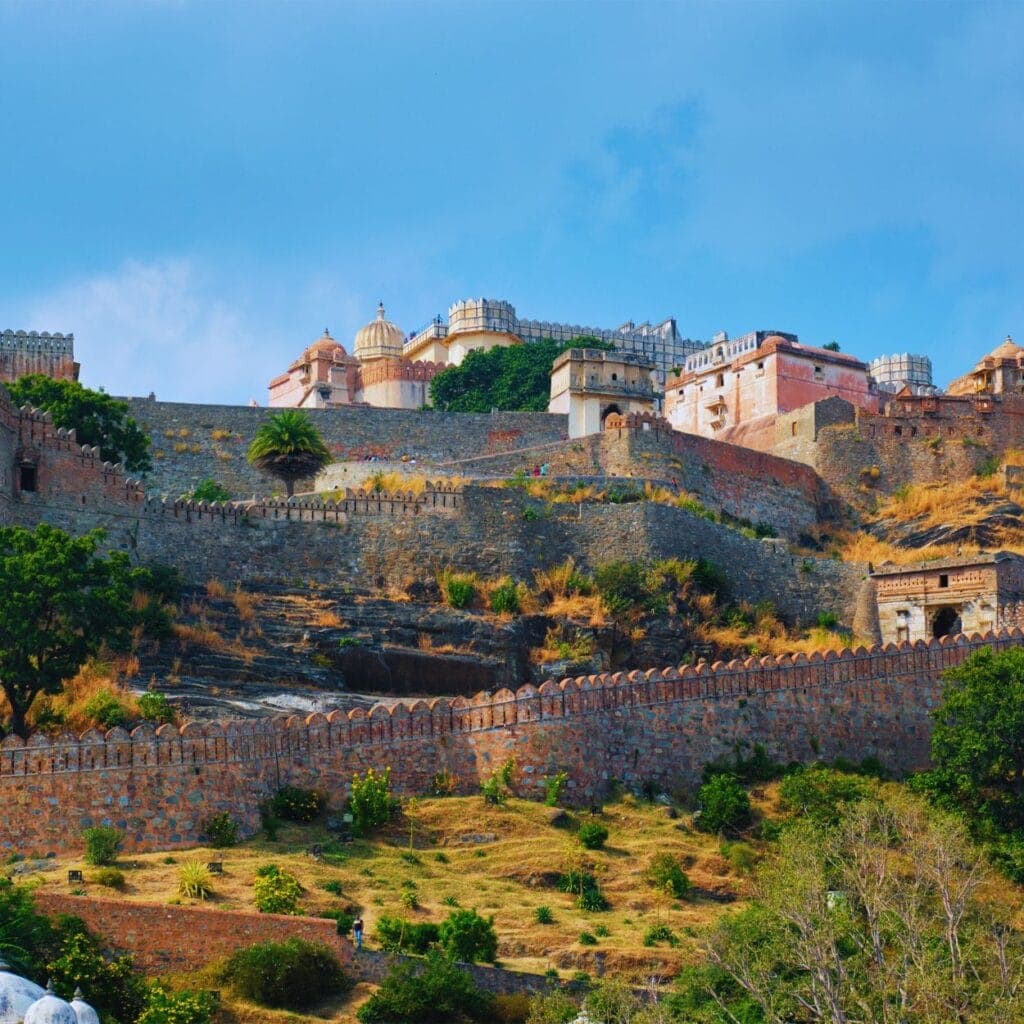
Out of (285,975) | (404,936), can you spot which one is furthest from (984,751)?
(285,975)

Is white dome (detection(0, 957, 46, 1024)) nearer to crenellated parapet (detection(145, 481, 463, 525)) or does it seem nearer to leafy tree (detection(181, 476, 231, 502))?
crenellated parapet (detection(145, 481, 463, 525))

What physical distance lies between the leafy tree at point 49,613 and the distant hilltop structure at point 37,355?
24.2 m

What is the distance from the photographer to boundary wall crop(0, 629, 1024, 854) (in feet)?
108

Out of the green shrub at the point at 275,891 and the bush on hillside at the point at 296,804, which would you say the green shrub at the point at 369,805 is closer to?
the bush on hillside at the point at 296,804

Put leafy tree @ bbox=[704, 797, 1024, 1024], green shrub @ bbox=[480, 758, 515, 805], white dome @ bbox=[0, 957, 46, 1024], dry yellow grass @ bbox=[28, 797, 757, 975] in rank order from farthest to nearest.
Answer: green shrub @ bbox=[480, 758, 515, 805]
dry yellow grass @ bbox=[28, 797, 757, 975]
leafy tree @ bbox=[704, 797, 1024, 1024]
white dome @ bbox=[0, 957, 46, 1024]

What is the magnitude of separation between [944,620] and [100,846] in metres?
23.9

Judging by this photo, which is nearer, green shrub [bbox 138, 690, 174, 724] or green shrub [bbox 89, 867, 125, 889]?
green shrub [bbox 89, 867, 125, 889]

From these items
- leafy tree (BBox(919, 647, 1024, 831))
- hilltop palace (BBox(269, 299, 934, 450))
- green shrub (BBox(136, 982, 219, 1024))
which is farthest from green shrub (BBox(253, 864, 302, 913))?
hilltop palace (BBox(269, 299, 934, 450))

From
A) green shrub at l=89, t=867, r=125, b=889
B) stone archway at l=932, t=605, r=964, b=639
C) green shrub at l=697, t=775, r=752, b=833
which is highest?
stone archway at l=932, t=605, r=964, b=639

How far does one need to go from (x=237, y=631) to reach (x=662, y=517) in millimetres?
11979

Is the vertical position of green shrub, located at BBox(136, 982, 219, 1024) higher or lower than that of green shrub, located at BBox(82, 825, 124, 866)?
lower

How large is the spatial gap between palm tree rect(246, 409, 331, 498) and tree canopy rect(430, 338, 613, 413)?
59.2 ft

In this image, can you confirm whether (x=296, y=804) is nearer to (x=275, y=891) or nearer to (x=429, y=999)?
(x=275, y=891)

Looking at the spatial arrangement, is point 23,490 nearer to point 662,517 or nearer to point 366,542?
point 366,542
